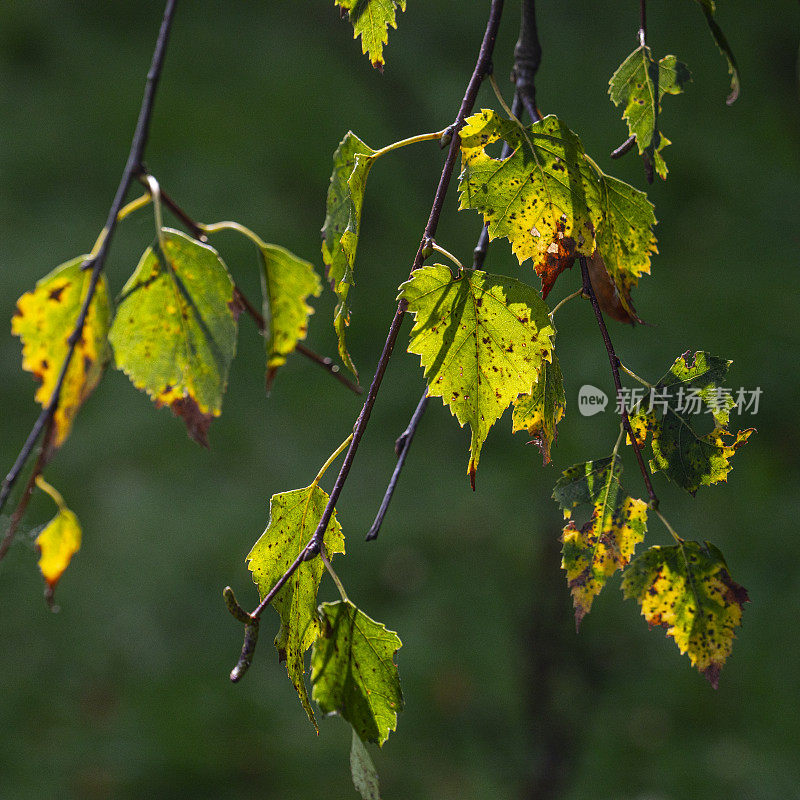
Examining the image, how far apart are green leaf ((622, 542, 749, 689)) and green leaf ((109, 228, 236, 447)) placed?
0.24m

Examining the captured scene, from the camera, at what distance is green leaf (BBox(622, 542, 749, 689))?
396mm

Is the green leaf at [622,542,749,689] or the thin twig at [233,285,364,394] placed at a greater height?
the thin twig at [233,285,364,394]

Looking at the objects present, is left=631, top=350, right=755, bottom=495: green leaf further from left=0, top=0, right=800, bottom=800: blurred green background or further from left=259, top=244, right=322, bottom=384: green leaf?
left=0, top=0, right=800, bottom=800: blurred green background

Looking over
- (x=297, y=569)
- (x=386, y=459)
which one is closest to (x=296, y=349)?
(x=297, y=569)

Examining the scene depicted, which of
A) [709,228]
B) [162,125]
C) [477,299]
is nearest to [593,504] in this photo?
[477,299]

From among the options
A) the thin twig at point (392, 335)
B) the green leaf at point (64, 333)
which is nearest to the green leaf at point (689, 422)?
the thin twig at point (392, 335)

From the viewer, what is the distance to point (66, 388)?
343 millimetres

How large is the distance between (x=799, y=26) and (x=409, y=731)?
2.53 m

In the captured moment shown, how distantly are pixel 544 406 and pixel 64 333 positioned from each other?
0.76 feet

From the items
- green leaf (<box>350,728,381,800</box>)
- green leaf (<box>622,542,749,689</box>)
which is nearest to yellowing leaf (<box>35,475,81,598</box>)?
green leaf (<box>350,728,381,800</box>)

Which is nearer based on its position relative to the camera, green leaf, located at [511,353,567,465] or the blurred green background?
green leaf, located at [511,353,567,465]

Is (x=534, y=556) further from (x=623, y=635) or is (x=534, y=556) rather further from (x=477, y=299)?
(x=477, y=299)

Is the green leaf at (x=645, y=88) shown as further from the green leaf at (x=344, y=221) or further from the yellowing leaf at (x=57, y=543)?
the yellowing leaf at (x=57, y=543)

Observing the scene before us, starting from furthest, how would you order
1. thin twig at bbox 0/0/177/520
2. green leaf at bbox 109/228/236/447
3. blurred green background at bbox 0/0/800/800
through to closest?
1. blurred green background at bbox 0/0/800/800
2. green leaf at bbox 109/228/236/447
3. thin twig at bbox 0/0/177/520
